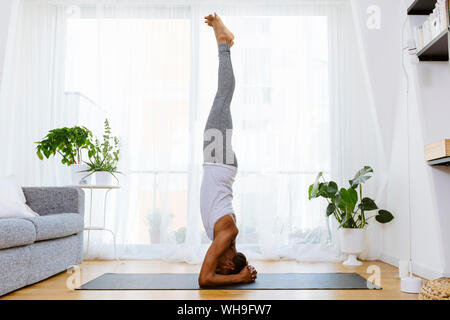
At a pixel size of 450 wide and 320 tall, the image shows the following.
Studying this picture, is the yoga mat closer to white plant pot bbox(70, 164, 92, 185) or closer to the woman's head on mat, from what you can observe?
the woman's head on mat

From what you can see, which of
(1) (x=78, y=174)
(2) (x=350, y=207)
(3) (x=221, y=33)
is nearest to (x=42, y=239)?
(1) (x=78, y=174)

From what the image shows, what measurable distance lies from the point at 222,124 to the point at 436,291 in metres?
1.51

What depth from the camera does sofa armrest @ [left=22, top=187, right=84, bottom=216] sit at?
10.8ft

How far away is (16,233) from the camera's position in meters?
2.39

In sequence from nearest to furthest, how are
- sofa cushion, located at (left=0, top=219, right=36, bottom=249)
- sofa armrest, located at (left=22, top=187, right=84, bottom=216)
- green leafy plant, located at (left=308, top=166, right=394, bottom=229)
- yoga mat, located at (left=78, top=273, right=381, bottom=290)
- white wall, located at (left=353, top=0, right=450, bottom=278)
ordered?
sofa cushion, located at (left=0, top=219, right=36, bottom=249)
yoga mat, located at (left=78, top=273, right=381, bottom=290)
white wall, located at (left=353, top=0, right=450, bottom=278)
sofa armrest, located at (left=22, top=187, right=84, bottom=216)
green leafy plant, located at (left=308, top=166, right=394, bottom=229)

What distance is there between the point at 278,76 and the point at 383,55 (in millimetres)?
1107

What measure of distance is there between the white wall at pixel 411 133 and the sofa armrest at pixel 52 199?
2.54 meters

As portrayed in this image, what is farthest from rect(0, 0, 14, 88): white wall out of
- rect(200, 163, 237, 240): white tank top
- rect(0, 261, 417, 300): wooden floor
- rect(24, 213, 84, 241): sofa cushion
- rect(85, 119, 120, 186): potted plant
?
rect(200, 163, 237, 240): white tank top

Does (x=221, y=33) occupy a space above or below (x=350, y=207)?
above

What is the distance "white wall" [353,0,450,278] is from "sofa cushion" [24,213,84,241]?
2431 mm

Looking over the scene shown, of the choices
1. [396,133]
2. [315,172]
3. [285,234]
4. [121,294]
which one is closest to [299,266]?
[285,234]

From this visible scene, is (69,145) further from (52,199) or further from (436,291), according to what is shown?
(436,291)

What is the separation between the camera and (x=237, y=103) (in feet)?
13.8
